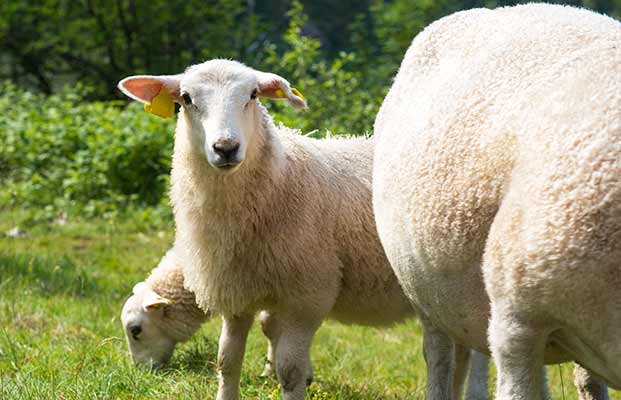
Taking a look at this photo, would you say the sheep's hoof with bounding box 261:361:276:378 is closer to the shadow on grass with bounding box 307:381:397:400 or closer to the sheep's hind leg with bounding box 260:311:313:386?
the sheep's hind leg with bounding box 260:311:313:386

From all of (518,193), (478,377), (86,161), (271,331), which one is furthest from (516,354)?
(86,161)

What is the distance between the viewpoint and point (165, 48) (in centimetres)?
1584

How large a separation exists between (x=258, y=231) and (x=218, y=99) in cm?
66

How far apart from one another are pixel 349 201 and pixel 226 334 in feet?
2.89

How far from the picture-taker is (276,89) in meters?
4.41

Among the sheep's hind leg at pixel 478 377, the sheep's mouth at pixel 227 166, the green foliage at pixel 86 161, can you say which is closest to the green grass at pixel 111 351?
the sheep's hind leg at pixel 478 377

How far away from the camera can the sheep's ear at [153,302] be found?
5.43 meters

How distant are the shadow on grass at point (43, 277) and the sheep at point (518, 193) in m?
4.17

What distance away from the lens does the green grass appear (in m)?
4.43

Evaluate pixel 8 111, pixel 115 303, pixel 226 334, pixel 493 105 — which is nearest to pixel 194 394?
pixel 226 334

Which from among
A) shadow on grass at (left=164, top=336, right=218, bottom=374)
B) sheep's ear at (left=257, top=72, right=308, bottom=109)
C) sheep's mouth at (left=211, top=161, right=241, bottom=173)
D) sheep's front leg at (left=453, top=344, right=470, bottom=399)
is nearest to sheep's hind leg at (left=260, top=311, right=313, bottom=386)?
shadow on grass at (left=164, top=336, right=218, bottom=374)

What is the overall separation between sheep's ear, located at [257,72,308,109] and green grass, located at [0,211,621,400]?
4.38 ft

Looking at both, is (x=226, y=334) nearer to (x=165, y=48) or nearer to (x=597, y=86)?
(x=597, y=86)

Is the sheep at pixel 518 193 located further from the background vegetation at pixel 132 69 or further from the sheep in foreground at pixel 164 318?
the background vegetation at pixel 132 69
